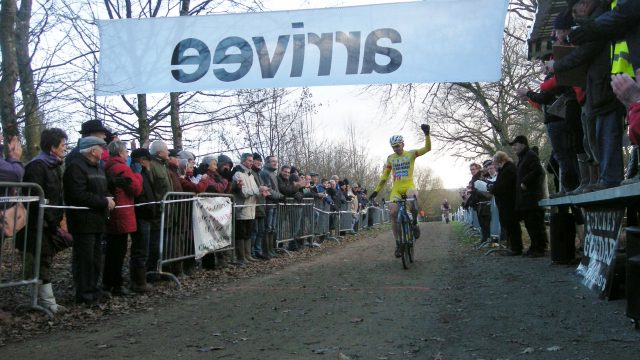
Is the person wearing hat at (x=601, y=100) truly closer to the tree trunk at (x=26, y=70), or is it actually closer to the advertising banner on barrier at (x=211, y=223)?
the advertising banner on barrier at (x=211, y=223)

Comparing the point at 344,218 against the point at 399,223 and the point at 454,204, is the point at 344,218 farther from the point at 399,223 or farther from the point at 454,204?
the point at 454,204

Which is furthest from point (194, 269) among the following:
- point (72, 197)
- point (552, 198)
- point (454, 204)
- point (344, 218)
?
point (454, 204)

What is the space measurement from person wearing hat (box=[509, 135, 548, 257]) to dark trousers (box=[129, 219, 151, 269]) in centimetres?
697

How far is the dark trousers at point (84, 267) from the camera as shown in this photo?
7090 mm

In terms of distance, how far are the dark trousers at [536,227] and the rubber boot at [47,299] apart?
27.7ft

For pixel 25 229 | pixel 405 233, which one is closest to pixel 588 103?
pixel 405 233

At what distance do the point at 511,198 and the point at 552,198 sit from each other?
100 inches

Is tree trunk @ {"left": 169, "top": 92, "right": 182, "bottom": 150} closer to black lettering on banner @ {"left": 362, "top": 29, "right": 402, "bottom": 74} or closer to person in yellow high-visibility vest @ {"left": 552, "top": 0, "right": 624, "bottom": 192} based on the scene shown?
black lettering on banner @ {"left": 362, "top": 29, "right": 402, "bottom": 74}

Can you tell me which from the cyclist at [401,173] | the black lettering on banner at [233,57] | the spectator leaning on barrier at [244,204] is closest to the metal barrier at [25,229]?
the black lettering on banner at [233,57]

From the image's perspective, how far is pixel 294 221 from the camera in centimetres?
1542

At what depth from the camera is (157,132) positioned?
16.7 metres

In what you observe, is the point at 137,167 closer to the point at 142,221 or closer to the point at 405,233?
the point at 142,221

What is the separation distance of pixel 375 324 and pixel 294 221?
9819mm

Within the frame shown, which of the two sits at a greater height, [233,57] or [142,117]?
[233,57]
